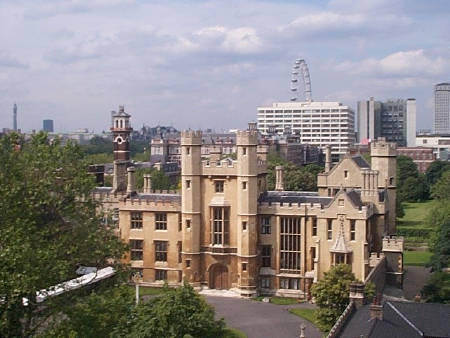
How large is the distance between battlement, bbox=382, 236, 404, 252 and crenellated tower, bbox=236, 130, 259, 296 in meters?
10.1

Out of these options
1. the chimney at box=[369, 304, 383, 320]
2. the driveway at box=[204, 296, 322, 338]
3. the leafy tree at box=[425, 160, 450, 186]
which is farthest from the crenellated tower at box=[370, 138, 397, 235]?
the leafy tree at box=[425, 160, 450, 186]

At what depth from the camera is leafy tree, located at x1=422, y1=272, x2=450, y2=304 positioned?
163ft

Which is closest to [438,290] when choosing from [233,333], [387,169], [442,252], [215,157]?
[442,252]

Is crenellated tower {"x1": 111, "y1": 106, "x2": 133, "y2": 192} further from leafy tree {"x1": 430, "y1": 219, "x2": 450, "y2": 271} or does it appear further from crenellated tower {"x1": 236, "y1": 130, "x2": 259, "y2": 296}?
leafy tree {"x1": 430, "y1": 219, "x2": 450, "y2": 271}

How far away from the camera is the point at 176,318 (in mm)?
37188

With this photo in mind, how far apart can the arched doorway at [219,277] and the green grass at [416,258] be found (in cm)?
2257

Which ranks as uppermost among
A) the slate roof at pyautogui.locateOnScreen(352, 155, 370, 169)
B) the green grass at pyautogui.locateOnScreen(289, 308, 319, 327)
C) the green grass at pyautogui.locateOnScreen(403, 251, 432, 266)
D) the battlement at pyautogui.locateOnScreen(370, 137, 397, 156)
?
the battlement at pyautogui.locateOnScreen(370, 137, 397, 156)

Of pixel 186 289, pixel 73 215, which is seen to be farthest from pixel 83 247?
pixel 186 289

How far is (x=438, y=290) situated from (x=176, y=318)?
73.2 feet

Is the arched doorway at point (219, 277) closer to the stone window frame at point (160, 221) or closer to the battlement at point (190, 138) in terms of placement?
the stone window frame at point (160, 221)

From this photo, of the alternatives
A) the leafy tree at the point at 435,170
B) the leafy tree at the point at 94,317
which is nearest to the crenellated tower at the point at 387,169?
the leafy tree at the point at 94,317

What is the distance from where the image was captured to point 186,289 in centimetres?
3962

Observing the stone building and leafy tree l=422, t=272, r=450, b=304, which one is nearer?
leafy tree l=422, t=272, r=450, b=304

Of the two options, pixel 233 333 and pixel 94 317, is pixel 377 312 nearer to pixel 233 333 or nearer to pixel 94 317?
pixel 233 333
